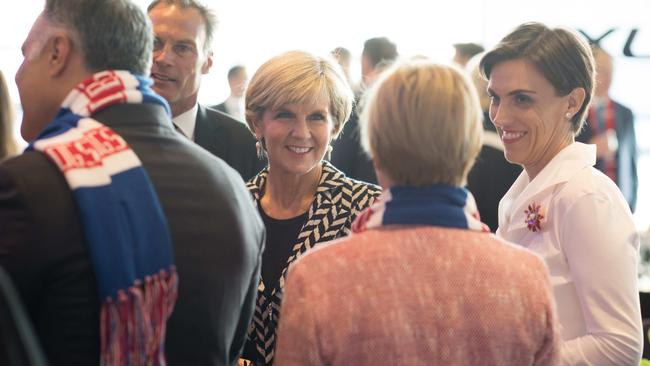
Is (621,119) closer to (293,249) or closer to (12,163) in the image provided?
(293,249)

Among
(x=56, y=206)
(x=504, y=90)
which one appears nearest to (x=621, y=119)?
(x=504, y=90)

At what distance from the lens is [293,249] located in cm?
252

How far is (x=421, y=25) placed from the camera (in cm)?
914

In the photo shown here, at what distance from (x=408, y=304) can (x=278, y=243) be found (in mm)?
1086

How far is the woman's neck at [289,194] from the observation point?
2.64 metres

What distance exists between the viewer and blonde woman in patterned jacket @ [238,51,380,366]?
2535 millimetres

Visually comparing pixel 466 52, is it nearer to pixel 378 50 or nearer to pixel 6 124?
pixel 378 50

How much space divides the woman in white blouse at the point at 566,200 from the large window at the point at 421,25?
6.63m

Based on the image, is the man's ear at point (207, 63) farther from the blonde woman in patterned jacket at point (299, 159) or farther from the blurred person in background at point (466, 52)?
the blurred person in background at point (466, 52)

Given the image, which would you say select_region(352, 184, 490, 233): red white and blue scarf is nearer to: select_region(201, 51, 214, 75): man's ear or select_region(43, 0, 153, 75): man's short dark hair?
select_region(43, 0, 153, 75): man's short dark hair

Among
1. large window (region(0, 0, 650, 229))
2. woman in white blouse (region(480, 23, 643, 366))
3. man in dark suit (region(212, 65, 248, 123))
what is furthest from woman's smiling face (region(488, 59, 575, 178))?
large window (region(0, 0, 650, 229))

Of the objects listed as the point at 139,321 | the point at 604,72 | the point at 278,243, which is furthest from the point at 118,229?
the point at 604,72

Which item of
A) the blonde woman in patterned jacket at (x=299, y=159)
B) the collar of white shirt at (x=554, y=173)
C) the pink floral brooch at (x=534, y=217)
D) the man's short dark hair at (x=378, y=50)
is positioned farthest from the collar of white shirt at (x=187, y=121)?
the man's short dark hair at (x=378, y=50)

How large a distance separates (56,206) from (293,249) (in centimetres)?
110
